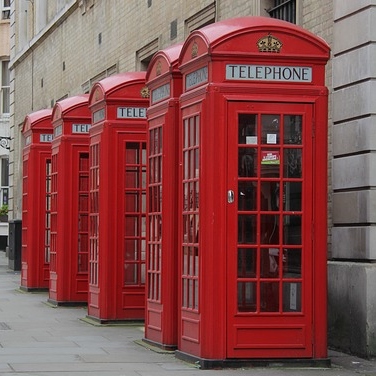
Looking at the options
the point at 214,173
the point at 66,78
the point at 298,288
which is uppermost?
the point at 66,78

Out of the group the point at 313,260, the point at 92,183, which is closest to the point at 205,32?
the point at 313,260

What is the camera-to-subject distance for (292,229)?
10.7 metres

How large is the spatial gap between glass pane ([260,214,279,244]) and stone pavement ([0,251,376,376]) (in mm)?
1145

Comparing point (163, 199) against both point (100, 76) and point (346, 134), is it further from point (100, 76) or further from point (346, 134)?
point (100, 76)

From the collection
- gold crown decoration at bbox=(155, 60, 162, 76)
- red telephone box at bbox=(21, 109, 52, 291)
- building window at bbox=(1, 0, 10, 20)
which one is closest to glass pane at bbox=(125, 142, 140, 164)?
gold crown decoration at bbox=(155, 60, 162, 76)

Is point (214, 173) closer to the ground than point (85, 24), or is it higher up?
closer to the ground

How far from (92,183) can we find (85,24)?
1198cm

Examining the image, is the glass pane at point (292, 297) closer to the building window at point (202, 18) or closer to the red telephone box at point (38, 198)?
the building window at point (202, 18)

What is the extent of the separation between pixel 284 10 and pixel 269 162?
5076 millimetres

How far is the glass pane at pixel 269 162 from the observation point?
10633mm

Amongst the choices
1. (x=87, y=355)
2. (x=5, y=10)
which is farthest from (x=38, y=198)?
(x=5, y=10)

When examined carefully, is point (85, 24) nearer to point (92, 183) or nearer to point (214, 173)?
point (92, 183)

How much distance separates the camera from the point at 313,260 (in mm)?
10680

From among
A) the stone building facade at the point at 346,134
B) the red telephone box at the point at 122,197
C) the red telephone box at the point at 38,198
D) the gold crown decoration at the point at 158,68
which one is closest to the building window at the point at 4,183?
the red telephone box at the point at 38,198
